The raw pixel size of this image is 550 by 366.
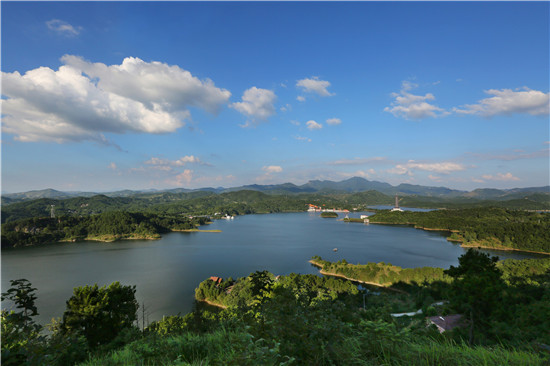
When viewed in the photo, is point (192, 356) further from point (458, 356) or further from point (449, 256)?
Result: point (449, 256)

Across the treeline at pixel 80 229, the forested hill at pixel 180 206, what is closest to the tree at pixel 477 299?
the treeline at pixel 80 229

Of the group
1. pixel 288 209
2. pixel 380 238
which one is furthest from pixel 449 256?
pixel 288 209

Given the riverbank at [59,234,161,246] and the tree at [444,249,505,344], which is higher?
the tree at [444,249,505,344]

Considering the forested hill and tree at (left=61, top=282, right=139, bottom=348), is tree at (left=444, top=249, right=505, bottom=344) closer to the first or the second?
tree at (left=61, top=282, right=139, bottom=348)

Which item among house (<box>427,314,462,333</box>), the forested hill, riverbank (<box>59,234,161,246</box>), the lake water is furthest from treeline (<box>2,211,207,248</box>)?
house (<box>427,314,462,333</box>)

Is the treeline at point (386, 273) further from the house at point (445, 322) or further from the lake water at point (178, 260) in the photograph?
the house at point (445, 322)
